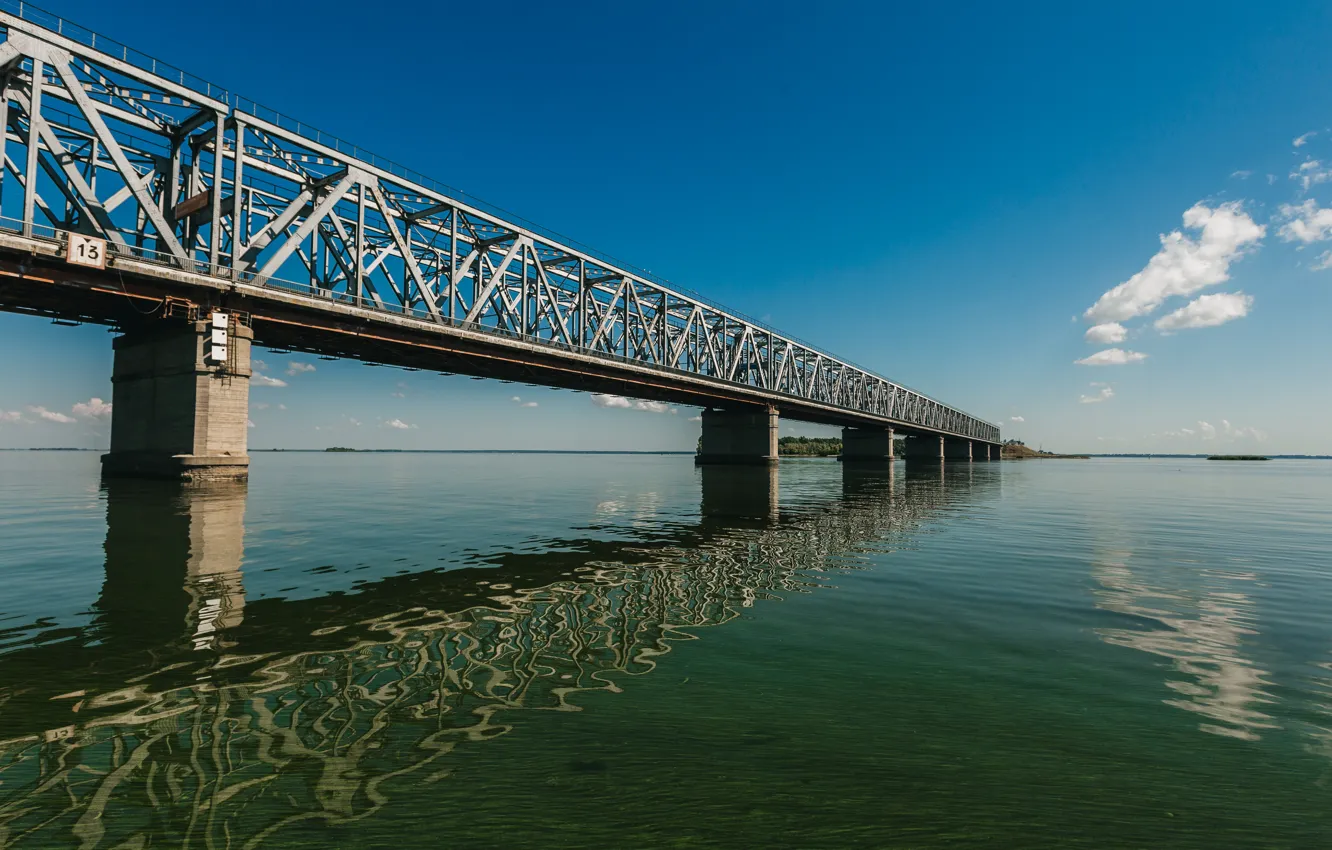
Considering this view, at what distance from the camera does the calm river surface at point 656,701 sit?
13.7ft

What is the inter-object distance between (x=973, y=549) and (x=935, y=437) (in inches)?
5574

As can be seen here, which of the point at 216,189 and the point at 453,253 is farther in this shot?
the point at 453,253

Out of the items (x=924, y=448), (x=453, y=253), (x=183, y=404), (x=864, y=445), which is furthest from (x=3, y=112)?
(x=924, y=448)

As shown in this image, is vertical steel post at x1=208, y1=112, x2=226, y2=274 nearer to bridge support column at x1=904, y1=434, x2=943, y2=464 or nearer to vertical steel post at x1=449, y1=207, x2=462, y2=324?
vertical steel post at x1=449, y1=207, x2=462, y2=324

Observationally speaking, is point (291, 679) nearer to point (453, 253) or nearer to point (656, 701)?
point (656, 701)

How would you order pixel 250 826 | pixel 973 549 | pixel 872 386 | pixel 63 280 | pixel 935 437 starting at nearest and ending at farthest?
1. pixel 250 826
2. pixel 973 549
3. pixel 63 280
4. pixel 872 386
5. pixel 935 437

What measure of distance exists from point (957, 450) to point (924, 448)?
107ft

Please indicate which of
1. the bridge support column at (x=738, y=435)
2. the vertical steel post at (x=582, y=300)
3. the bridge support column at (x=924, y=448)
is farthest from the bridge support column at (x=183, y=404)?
the bridge support column at (x=924, y=448)

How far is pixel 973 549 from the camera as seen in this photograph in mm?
17422

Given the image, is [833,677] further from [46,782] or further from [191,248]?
[191,248]

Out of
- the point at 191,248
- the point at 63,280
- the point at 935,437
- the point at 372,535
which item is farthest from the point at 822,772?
the point at 935,437

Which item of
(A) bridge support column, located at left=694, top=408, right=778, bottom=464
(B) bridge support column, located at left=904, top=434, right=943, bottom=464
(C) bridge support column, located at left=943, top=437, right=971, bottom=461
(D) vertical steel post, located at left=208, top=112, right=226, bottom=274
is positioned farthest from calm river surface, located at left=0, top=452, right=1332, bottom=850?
(C) bridge support column, located at left=943, top=437, right=971, bottom=461

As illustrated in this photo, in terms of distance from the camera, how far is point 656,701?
20.5ft

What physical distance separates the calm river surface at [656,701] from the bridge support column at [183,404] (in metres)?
17.8
